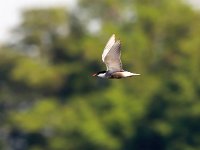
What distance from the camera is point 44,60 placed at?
163ft

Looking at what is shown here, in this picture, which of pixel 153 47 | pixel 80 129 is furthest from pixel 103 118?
pixel 153 47

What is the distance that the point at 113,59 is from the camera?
15.8 meters

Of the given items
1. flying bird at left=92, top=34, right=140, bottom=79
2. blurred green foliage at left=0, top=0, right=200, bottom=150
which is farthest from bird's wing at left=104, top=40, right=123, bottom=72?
blurred green foliage at left=0, top=0, right=200, bottom=150

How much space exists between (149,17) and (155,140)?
237 inches

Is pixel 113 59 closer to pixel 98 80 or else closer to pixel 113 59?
pixel 113 59

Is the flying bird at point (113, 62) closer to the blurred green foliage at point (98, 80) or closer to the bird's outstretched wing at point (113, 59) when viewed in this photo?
the bird's outstretched wing at point (113, 59)

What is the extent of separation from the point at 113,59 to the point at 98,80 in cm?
3353

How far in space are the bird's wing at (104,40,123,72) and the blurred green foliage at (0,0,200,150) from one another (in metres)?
28.1

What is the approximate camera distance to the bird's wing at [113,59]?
15.7 m

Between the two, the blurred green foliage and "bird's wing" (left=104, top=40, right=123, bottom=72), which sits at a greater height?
the blurred green foliage

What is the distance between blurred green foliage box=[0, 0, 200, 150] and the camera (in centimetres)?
4494

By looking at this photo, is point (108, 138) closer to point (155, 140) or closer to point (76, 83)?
point (155, 140)

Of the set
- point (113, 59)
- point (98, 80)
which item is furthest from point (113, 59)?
point (98, 80)

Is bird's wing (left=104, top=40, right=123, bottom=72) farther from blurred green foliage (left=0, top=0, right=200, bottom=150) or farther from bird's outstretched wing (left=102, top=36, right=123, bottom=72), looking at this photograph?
blurred green foliage (left=0, top=0, right=200, bottom=150)
